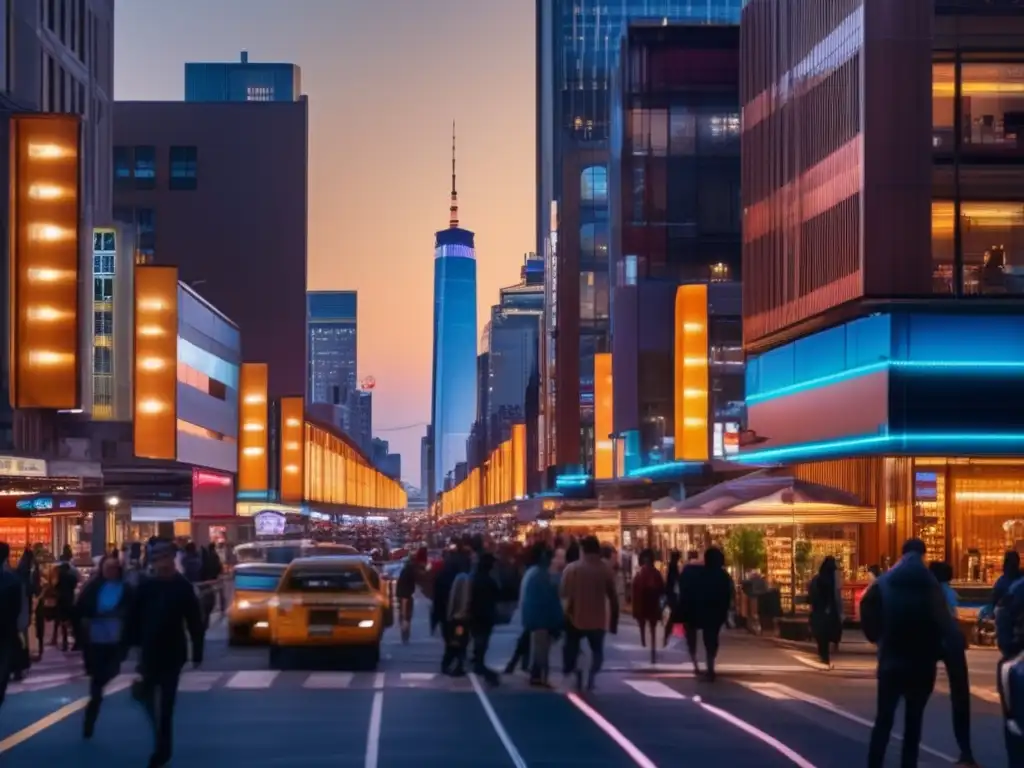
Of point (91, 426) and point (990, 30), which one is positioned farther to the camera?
point (91, 426)

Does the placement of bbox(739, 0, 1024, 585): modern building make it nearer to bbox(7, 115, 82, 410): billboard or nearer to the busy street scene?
the busy street scene

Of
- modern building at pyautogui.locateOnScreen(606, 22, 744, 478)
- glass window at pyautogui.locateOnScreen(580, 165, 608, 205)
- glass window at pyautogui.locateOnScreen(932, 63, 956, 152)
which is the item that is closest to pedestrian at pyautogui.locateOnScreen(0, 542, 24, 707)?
glass window at pyautogui.locateOnScreen(932, 63, 956, 152)

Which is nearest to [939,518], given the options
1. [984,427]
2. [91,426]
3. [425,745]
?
[984,427]

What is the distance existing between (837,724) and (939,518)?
66.8ft

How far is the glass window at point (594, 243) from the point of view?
4631 inches

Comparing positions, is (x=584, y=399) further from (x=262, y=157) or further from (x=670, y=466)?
(x=262, y=157)

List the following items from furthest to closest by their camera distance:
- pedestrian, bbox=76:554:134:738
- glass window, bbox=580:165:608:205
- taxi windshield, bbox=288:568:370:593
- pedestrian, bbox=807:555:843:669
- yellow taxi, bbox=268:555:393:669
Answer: glass window, bbox=580:165:608:205 < pedestrian, bbox=807:555:843:669 < taxi windshield, bbox=288:568:370:593 < yellow taxi, bbox=268:555:393:669 < pedestrian, bbox=76:554:134:738

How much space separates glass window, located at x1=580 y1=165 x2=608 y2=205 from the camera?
384 ft

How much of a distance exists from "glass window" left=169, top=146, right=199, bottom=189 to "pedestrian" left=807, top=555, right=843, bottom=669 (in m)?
134

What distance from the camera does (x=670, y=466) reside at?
6812cm

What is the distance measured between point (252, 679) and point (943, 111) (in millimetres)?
22680

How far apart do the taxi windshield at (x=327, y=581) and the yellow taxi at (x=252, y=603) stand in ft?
16.9

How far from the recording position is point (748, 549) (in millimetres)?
40781

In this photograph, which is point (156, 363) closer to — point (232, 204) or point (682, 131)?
point (682, 131)
